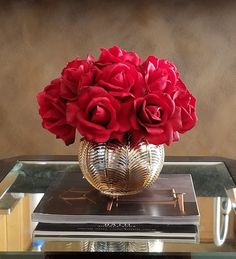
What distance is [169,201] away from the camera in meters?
1.03

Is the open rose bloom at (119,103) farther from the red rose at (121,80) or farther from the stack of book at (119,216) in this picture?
the stack of book at (119,216)

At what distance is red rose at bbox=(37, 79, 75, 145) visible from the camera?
102 cm

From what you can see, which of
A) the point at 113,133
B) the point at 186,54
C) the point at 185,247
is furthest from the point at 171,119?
the point at 186,54

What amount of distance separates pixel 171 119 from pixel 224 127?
4.52ft

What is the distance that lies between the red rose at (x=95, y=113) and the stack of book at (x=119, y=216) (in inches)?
5.5

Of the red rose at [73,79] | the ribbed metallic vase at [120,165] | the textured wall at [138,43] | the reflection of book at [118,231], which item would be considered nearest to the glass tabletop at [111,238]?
the reflection of book at [118,231]

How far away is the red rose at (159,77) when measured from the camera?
0.99m

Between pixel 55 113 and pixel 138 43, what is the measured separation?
1.31 metres

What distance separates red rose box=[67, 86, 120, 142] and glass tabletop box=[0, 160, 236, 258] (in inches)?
7.5

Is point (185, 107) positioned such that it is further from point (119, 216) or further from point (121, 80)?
point (119, 216)

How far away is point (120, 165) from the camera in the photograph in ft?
3.38

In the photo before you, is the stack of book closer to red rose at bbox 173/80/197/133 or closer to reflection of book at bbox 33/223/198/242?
reflection of book at bbox 33/223/198/242

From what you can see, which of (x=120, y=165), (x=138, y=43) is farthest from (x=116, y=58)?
(x=138, y=43)

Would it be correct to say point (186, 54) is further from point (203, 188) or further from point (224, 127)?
point (203, 188)
